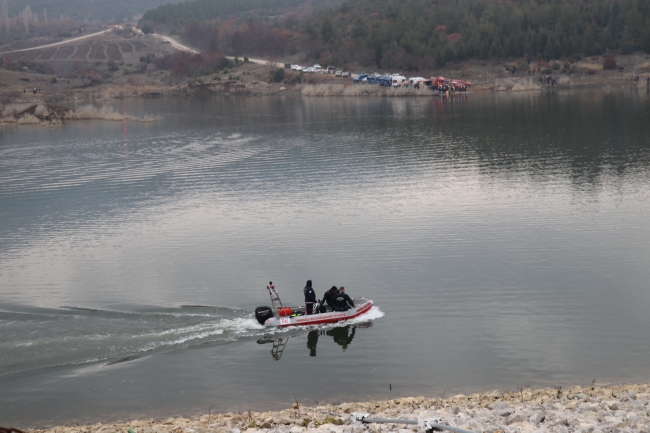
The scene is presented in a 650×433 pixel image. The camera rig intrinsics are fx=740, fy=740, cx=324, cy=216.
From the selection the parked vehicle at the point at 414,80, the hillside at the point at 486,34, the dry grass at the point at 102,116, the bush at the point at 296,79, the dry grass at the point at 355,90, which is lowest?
the dry grass at the point at 102,116

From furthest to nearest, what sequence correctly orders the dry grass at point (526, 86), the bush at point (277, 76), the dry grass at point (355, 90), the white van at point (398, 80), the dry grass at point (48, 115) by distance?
the bush at point (277, 76)
the white van at point (398, 80)
the dry grass at point (355, 90)
the dry grass at point (526, 86)
the dry grass at point (48, 115)

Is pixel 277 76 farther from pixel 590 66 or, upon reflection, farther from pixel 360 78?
pixel 590 66

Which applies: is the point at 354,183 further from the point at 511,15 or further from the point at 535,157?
the point at 511,15

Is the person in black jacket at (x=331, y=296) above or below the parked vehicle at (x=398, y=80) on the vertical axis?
below

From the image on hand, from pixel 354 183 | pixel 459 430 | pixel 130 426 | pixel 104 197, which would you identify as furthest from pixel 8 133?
pixel 459 430

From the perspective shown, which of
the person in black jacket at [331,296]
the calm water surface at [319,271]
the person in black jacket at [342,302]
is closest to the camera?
the calm water surface at [319,271]

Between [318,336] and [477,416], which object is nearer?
[477,416]

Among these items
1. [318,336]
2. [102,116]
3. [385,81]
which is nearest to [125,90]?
[102,116]

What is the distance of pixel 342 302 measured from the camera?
28.5m

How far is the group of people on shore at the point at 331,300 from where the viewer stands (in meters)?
28.4

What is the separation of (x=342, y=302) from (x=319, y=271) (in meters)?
5.57

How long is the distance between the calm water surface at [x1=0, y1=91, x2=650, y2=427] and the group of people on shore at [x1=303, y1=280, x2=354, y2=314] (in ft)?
2.74

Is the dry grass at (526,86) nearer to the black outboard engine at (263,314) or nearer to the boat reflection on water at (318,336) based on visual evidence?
the boat reflection on water at (318,336)

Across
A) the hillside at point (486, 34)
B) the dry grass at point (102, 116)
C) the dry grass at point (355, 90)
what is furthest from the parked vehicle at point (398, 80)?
the dry grass at point (102, 116)
